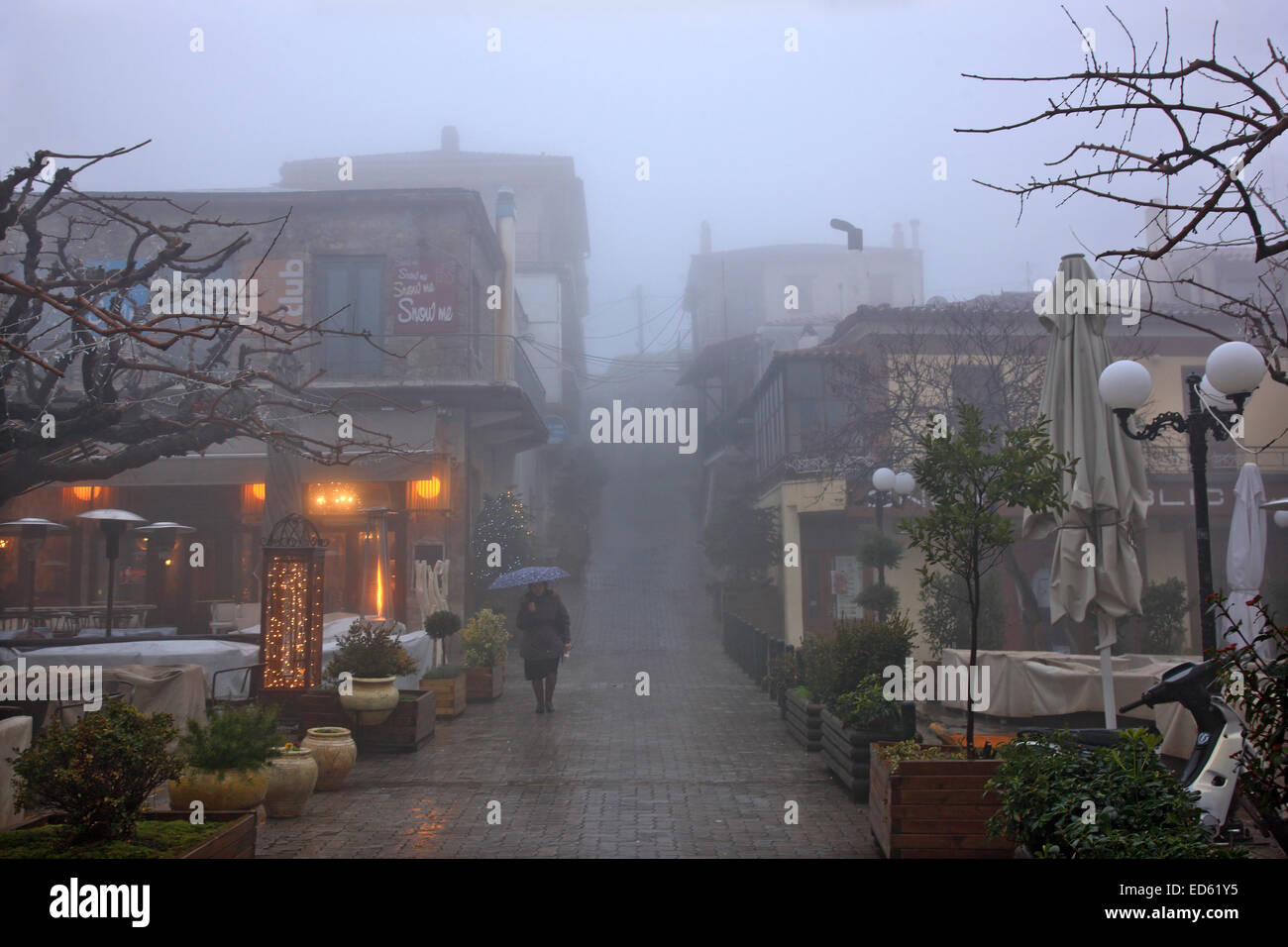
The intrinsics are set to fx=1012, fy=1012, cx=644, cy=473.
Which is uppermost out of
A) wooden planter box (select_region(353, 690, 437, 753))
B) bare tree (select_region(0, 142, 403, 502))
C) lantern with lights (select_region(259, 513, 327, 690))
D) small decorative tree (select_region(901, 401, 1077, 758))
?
bare tree (select_region(0, 142, 403, 502))

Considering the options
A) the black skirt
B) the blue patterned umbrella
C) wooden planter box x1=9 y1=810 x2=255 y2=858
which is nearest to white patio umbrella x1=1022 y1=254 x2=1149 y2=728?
wooden planter box x1=9 y1=810 x2=255 y2=858

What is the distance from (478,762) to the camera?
9.99 m

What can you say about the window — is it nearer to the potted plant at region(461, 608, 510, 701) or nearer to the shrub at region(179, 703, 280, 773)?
the potted plant at region(461, 608, 510, 701)

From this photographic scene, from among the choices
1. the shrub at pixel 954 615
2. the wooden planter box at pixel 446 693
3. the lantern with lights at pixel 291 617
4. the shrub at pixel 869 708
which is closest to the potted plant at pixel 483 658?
the wooden planter box at pixel 446 693

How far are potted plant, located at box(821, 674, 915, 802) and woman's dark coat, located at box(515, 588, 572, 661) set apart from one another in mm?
5686

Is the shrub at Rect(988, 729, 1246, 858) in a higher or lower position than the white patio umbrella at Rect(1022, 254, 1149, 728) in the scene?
lower

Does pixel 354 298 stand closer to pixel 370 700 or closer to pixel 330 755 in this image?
pixel 370 700

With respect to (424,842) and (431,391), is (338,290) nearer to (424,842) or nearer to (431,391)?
(431,391)

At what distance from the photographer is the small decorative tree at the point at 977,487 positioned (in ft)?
20.2

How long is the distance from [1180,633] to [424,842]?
48.7 ft

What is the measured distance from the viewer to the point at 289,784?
755 centimetres

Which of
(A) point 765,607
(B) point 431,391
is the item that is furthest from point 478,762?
(A) point 765,607

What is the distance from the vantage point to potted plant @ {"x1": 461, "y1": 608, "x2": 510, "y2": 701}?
1466 centimetres

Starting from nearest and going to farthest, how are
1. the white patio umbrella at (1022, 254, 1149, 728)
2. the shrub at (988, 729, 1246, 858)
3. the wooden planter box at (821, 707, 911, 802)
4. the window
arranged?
the shrub at (988, 729, 1246, 858) → the white patio umbrella at (1022, 254, 1149, 728) → the wooden planter box at (821, 707, 911, 802) → the window
